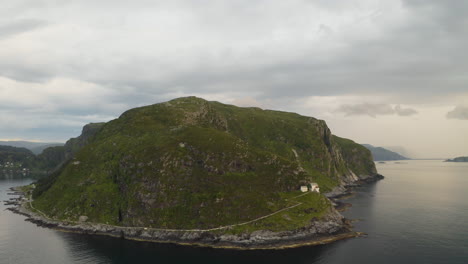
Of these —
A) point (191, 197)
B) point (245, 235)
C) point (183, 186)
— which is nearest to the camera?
point (245, 235)

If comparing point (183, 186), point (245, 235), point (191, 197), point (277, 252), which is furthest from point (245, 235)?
point (183, 186)

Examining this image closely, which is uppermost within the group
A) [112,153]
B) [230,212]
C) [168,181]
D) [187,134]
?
[187,134]

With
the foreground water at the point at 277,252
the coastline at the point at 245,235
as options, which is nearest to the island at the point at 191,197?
the coastline at the point at 245,235

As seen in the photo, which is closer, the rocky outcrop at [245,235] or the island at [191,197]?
the rocky outcrop at [245,235]

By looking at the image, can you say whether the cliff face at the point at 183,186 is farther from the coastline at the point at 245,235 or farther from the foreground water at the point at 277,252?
the foreground water at the point at 277,252

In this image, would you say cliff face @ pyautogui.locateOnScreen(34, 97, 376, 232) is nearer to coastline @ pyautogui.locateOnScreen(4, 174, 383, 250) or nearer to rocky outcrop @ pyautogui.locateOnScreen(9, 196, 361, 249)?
rocky outcrop @ pyautogui.locateOnScreen(9, 196, 361, 249)

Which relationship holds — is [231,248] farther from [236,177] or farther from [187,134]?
[187,134]

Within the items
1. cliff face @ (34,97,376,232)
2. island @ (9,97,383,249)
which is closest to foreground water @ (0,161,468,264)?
island @ (9,97,383,249)

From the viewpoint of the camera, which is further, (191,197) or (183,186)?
(183,186)

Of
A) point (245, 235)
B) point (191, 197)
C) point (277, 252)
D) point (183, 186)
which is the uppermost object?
point (183, 186)

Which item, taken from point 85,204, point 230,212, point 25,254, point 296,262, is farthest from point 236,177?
point 25,254

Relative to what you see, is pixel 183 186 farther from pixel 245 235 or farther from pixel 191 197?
pixel 245 235
